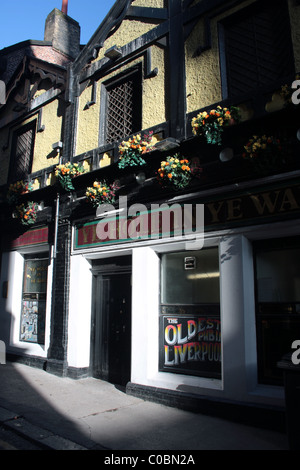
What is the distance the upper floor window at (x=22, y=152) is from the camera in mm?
10695

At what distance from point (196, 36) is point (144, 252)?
434cm

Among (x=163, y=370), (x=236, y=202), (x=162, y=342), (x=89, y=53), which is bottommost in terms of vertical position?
(x=163, y=370)

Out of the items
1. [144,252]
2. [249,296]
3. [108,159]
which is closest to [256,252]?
[249,296]

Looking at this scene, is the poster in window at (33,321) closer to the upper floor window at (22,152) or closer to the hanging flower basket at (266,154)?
the upper floor window at (22,152)

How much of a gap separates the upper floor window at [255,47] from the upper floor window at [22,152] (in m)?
6.57

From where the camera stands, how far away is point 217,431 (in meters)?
4.59

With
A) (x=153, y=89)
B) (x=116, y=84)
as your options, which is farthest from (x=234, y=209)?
(x=116, y=84)

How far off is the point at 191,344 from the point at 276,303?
1683mm

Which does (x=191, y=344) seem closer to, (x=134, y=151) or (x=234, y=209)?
(x=234, y=209)

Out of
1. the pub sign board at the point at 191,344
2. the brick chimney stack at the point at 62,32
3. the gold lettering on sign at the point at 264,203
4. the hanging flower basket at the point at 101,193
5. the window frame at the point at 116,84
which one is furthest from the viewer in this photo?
the brick chimney stack at the point at 62,32

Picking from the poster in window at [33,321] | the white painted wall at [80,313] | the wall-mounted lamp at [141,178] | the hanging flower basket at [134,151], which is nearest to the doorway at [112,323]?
the white painted wall at [80,313]

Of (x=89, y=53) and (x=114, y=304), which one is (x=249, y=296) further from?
(x=89, y=53)

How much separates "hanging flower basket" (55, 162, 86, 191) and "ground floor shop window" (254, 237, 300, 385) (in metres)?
4.76

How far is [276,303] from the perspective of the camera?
5238 mm
